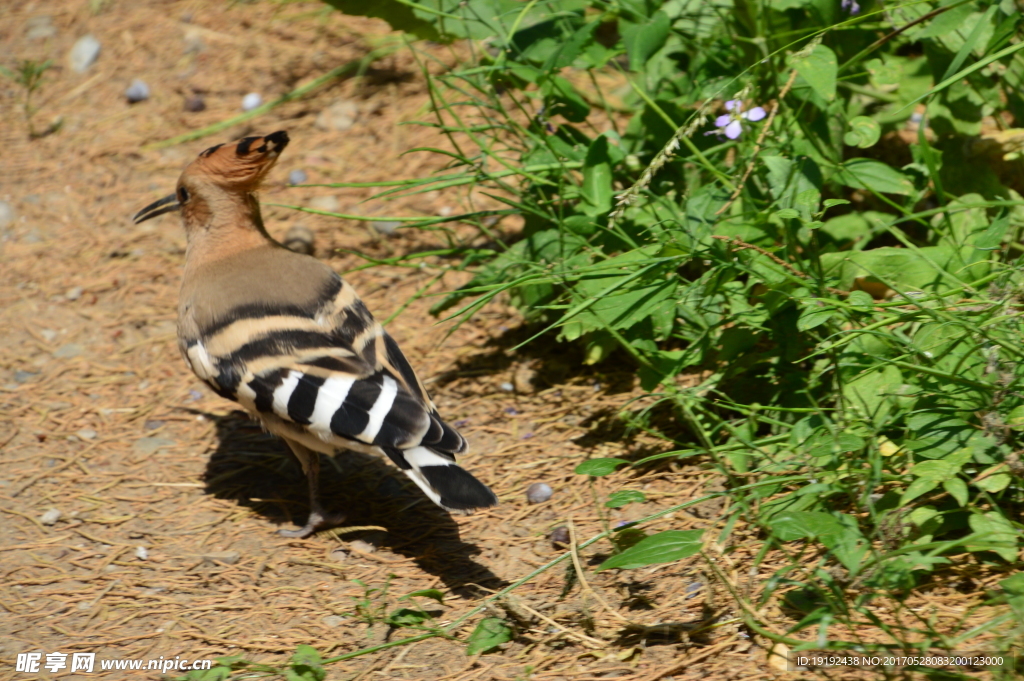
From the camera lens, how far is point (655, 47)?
3.06m

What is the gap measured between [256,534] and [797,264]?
2.04 metres

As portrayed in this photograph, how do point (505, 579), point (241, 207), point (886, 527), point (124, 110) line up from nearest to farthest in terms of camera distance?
point (886, 527), point (505, 579), point (241, 207), point (124, 110)

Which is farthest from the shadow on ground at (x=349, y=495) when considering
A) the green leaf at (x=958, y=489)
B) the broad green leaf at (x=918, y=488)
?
the green leaf at (x=958, y=489)

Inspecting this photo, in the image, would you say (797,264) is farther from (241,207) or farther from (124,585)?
(124,585)

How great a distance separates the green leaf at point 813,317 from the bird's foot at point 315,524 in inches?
66.4

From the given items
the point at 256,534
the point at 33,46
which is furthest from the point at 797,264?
the point at 33,46

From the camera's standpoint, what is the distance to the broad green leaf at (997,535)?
2158 millimetres

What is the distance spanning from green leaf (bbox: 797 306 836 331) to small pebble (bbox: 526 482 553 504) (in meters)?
1.04

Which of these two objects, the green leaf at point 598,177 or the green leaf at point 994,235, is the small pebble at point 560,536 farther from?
the green leaf at point 994,235

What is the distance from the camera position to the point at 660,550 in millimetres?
2240

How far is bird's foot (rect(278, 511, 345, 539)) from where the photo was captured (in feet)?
9.98

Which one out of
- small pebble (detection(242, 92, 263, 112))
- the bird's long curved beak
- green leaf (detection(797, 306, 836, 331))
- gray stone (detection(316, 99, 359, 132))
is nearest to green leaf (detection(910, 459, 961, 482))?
green leaf (detection(797, 306, 836, 331))

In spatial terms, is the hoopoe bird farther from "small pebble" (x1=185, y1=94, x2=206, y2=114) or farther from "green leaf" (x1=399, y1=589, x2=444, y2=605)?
"small pebble" (x1=185, y1=94, x2=206, y2=114)

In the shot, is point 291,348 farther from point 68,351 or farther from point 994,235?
point 994,235
